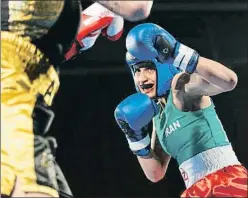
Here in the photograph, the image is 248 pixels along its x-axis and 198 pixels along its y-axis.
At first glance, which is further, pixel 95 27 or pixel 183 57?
pixel 95 27

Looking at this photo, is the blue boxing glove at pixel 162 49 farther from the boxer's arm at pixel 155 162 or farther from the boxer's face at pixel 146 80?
the boxer's arm at pixel 155 162

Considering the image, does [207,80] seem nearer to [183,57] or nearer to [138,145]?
[183,57]

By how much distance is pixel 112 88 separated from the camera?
155cm

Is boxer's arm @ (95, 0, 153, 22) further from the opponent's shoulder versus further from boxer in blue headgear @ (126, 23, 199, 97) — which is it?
the opponent's shoulder

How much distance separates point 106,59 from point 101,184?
0.34m

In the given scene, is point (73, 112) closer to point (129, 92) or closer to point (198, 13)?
point (129, 92)

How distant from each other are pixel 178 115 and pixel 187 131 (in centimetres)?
5

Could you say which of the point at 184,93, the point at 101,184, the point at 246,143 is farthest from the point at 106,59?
the point at 246,143

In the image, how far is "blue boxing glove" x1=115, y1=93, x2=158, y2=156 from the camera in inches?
59.7

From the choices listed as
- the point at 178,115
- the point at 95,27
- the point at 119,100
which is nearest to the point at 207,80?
the point at 178,115

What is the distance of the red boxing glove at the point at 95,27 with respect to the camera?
155 centimetres

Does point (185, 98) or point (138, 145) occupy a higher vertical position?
point (185, 98)

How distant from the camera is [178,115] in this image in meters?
1.54

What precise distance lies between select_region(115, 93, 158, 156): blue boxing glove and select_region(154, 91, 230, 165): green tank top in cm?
4
